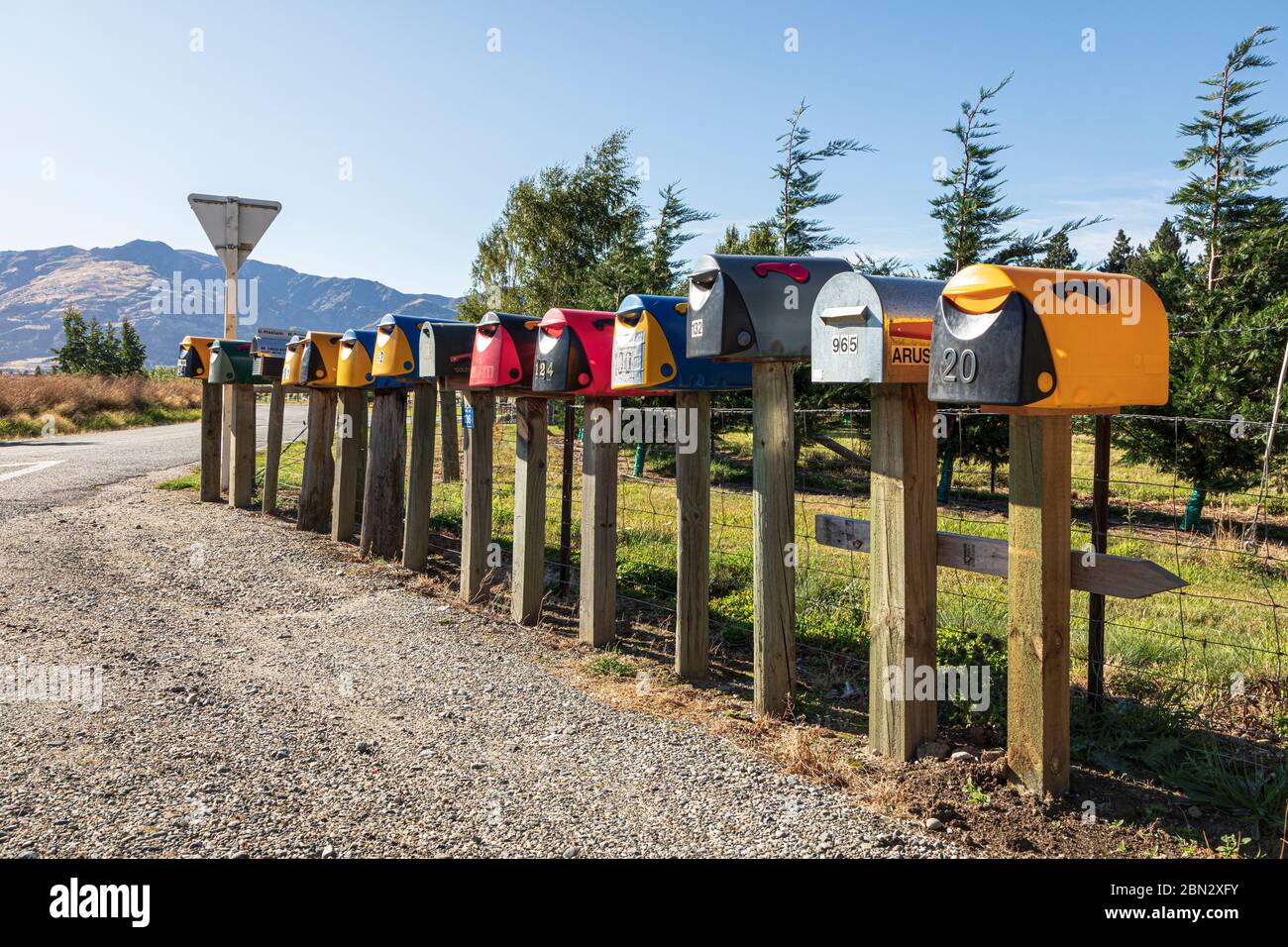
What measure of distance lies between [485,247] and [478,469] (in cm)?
2006

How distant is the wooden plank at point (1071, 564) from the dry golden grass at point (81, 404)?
65.2 feet

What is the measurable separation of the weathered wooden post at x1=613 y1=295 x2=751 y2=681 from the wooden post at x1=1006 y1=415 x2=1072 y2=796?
5.40 ft

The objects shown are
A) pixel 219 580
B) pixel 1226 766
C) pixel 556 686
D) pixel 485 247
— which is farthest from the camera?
pixel 485 247

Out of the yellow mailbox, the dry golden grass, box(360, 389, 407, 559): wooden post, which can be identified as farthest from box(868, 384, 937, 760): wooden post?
the dry golden grass

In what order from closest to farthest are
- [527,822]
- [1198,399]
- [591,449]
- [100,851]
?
[100,851], [527,822], [591,449], [1198,399]

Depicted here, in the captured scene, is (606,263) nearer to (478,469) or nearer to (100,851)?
(478,469)

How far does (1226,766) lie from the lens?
328cm

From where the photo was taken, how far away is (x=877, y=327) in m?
3.29

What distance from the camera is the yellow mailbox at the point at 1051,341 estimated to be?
9.02ft

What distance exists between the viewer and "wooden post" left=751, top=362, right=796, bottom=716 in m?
3.96

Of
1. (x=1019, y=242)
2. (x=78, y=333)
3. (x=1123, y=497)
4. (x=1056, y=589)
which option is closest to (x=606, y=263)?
(x=1019, y=242)

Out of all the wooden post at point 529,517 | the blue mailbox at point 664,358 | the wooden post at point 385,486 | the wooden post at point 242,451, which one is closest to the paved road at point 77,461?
the wooden post at point 242,451

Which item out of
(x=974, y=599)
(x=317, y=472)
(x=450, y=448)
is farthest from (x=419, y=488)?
(x=450, y=448)

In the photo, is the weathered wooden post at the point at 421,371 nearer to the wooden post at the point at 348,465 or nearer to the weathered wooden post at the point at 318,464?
the wooden post at the point at 348,465
